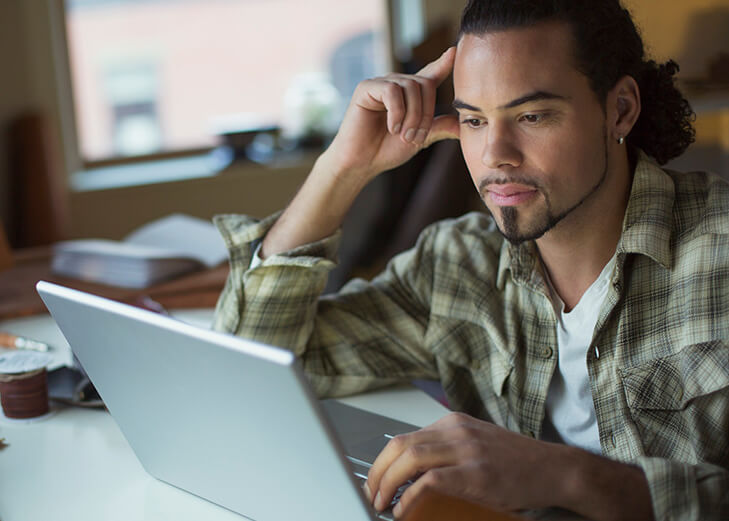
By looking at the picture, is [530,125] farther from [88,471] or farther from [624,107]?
[88,471]

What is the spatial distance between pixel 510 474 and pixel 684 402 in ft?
1.02

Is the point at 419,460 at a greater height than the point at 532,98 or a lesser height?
lesser

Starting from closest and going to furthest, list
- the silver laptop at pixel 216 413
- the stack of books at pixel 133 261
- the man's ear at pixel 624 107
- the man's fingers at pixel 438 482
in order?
the silver laptop at pixel 216 413
the man's fingers at pixel 438 482
the man's ear at pixel 624 107
the stack of books at pixel 133 261

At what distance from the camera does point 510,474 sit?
0.81 m

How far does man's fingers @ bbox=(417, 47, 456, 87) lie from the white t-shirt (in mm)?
354

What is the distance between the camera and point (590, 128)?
1.11m

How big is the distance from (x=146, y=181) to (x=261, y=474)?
114 inches

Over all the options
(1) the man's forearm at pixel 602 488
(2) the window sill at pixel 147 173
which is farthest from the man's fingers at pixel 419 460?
(2) the window sill at pixel 147 173

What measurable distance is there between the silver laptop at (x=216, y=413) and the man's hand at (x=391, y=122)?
0.50 metres

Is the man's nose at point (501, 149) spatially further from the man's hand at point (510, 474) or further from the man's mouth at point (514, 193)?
the man's hand at point (510, 474)

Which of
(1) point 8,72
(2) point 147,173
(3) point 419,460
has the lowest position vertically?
(2) point 147,173

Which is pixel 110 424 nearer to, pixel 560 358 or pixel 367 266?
pixel 560 358

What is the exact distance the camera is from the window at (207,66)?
12.1ft

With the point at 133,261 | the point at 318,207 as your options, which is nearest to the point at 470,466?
the point at 318,207
